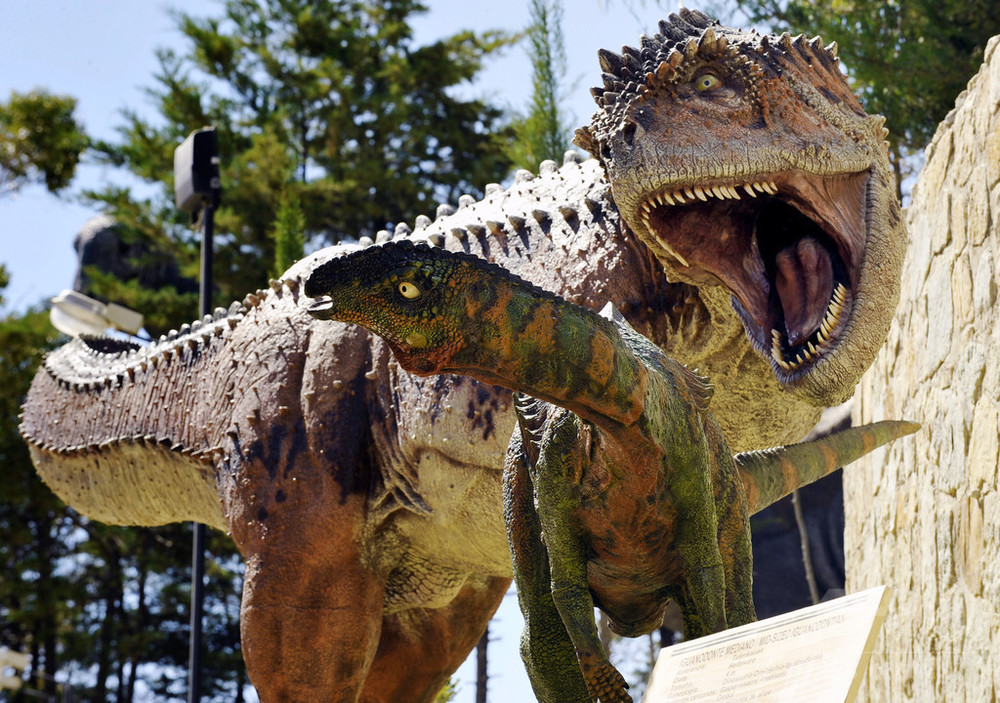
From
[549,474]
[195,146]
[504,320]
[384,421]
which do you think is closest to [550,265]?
[384,421]

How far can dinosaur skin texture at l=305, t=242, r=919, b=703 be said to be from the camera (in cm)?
170

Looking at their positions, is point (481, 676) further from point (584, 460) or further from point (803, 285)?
point (584, 460)

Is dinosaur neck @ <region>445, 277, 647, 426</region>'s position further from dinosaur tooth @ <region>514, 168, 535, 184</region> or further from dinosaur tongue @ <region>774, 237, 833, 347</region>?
dinosaur tooth @ <region>514, 168, 535, 184</region>

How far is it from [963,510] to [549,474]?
2356mm

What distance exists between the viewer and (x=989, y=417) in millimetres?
3723

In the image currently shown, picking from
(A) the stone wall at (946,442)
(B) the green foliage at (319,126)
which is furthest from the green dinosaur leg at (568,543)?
(B) the green foliage at (319,126)

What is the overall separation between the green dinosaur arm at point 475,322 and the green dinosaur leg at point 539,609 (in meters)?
0.36

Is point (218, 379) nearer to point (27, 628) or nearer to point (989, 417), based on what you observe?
point (989, 417)

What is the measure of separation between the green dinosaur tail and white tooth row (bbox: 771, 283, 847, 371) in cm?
16

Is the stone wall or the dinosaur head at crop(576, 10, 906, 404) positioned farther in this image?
the stone wall

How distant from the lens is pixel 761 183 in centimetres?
253

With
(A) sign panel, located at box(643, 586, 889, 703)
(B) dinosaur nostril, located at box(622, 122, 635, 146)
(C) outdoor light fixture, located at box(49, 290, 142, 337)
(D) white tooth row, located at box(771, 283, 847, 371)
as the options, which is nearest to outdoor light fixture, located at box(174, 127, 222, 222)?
(C) outdoor light fixture, located at box(49, 290, 142, 337)

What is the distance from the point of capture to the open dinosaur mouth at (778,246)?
98.4 inches

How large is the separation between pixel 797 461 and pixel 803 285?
416 millimetres
